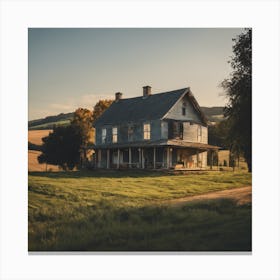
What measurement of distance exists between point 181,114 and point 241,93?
8.67 m

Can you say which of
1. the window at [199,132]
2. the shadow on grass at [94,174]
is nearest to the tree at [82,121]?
the shadow on grass at [94,174]

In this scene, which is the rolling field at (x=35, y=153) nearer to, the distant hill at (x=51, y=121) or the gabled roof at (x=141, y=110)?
the distant hill at (x=51, y=121)

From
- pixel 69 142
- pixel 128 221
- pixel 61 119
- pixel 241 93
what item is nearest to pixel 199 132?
pixel 69 142

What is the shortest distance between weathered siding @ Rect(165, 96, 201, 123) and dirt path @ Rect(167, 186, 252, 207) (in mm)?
7646

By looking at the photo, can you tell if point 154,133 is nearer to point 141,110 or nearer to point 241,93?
point 141,110

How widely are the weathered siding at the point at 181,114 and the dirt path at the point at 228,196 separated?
25.1 ft

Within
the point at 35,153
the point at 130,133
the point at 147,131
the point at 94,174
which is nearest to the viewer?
the point at 35,153

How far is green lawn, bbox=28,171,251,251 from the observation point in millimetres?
10258

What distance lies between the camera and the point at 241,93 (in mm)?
12188
